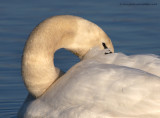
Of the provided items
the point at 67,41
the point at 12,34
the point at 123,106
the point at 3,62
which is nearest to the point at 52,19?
the point at 67,41

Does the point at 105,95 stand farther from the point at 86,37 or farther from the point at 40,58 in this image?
the point at 86,37

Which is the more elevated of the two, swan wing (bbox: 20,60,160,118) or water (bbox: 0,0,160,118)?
swan wing (bbox: 20,60,160,118)

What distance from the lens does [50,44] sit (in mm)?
7418

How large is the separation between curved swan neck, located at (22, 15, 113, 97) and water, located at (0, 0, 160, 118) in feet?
3.97

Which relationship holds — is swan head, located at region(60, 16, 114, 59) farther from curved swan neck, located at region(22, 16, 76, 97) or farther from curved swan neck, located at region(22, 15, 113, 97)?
curved swan neck, located at region(22, 16, 76, 97)

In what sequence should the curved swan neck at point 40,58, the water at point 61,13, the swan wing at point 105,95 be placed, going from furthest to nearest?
the water at point 61,13 < the curved swan neck at point 40,58 < the swan wing at point 105,95

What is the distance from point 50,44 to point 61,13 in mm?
4315

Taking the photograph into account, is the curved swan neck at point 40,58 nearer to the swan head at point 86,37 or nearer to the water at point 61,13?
the swan head at point 86,37

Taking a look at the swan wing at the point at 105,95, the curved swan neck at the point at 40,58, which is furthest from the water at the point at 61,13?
the swan wing at the point at 105,95

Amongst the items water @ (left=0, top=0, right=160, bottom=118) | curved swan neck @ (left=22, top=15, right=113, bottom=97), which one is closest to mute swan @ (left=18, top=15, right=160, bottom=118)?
curved swan neck @ (left=22, top=15, right=113, bottom=97)

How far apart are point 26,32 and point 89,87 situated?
4238 millimetres

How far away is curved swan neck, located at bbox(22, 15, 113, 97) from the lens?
733cm

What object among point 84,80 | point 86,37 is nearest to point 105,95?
point 84,80

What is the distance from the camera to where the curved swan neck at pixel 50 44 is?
733 centimetres
